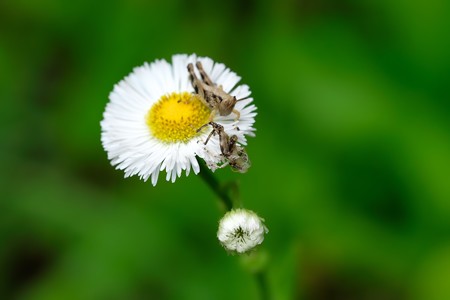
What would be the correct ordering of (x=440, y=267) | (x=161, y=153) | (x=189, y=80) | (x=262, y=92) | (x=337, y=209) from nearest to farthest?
(x=161, y=153), (x=189, y=80), (x=440, y=267), (x=337, y=209), (x=262, y=92)

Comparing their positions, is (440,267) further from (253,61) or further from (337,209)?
(253,61)

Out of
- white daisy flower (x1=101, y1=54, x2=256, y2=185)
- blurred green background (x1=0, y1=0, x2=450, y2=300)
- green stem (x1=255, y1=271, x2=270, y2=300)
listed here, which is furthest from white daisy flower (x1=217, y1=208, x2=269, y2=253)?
blurred green background (x1=0, y1=0, x2=450, y2=300)

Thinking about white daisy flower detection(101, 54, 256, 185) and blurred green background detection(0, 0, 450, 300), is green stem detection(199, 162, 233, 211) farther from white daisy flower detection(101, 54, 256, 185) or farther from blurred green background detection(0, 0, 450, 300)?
blurred green background detection(0, 0, 450, 300)

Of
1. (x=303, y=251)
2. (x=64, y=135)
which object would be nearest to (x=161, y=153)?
(x=303, y=251)

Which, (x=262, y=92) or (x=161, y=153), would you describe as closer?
(x=161, y=153)

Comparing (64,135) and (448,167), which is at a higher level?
(448,167)

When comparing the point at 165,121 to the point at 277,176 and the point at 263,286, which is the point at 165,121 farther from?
the point at 277,176
